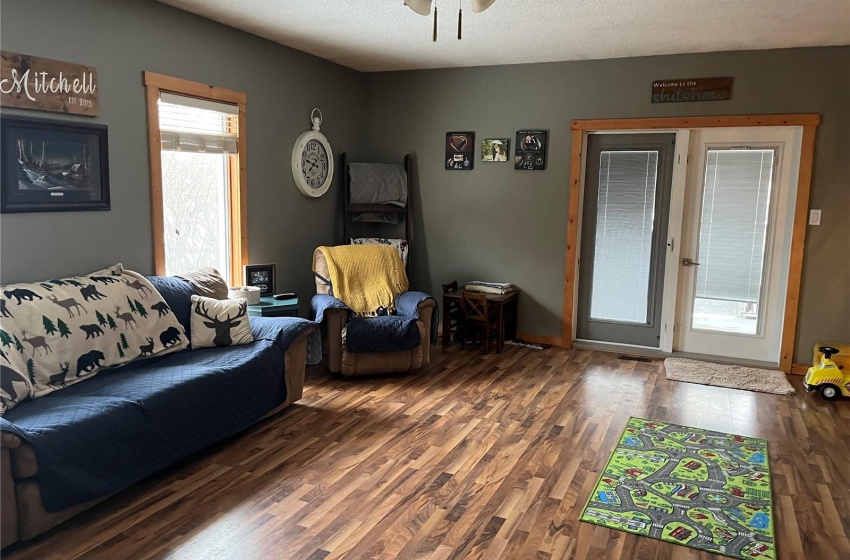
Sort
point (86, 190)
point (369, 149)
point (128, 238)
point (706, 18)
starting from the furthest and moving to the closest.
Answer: point (369, 149) < point (706, 18) < point (128, 238) < point (86, 190)

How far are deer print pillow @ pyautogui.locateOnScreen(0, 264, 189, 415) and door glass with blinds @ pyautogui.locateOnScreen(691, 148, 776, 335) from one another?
4.05m

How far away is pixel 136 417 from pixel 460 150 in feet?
12.5

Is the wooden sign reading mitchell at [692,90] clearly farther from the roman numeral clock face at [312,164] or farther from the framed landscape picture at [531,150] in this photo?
the roman numeral clock face at [312,164]

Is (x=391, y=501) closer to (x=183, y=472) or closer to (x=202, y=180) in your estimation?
(x=183, y=472)

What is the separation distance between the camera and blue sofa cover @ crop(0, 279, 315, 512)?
2379 mm

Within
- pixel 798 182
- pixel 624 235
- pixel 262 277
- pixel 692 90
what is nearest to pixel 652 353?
pixel 624 235

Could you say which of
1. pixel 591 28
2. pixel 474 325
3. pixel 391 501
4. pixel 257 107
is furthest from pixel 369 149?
pixel 391 501

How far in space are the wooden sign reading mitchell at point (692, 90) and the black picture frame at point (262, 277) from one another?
3319 millimetres

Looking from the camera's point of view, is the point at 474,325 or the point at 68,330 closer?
the point at 68,330

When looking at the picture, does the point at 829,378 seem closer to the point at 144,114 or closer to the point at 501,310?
the point at 501,310

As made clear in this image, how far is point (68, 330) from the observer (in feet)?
9.40

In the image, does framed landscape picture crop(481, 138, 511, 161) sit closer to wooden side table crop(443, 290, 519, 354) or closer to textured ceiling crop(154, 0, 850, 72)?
textured ceiling crop(154, 0, 850, 72)

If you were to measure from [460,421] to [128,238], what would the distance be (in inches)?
88.4

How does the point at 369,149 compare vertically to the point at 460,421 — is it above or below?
above
